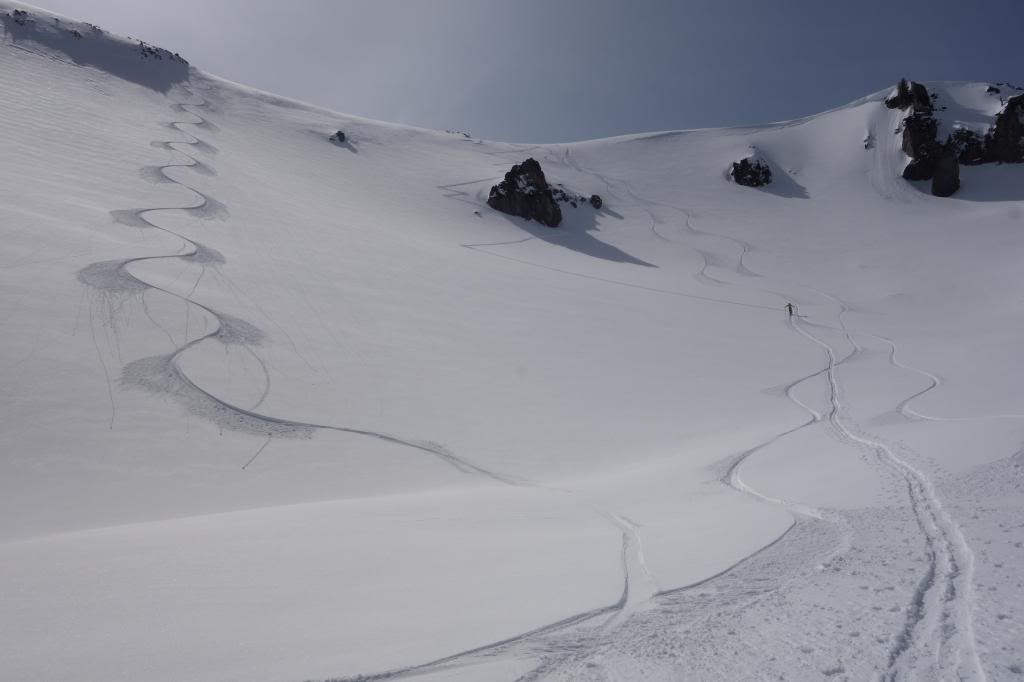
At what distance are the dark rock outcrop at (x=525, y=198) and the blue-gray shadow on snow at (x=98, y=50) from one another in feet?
74.0

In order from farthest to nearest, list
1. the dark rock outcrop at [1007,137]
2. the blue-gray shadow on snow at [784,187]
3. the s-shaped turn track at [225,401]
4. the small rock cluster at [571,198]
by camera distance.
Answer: the dark rock outcrop at [1007,137]
the blue-gray shadow on snow at [784,187]
the small rock cluster at [571,198]
the s-shaped turn track at [225,401]

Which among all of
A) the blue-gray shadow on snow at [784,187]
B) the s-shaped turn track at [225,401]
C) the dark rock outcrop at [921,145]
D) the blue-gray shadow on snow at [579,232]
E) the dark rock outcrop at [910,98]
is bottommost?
the s-shaped turn track at [225,401]

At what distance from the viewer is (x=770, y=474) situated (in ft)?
20.0

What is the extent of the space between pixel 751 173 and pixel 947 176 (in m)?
13.3

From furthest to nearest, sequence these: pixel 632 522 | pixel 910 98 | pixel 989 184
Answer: pixel 910 98 < pixel 989 184 < pixel 632 522

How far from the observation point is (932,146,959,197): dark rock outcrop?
3919cm

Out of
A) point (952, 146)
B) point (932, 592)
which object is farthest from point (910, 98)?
point (932, 592)

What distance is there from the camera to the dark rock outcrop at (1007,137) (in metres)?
42.0

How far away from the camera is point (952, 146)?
132 feet

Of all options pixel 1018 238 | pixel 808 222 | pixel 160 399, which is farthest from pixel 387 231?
pixel 1018 238

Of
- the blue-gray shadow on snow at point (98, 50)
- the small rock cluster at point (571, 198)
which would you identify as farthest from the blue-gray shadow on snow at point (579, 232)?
the blue-gray shadow on snow at point (98, 50)

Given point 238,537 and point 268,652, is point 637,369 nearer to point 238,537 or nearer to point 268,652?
point 238,537

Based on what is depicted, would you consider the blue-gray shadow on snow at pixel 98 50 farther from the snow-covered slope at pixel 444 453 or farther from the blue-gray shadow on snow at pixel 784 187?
the blue-gray shadow on snow at pixel 784 187

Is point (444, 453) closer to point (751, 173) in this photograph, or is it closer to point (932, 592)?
point (932, 592)
